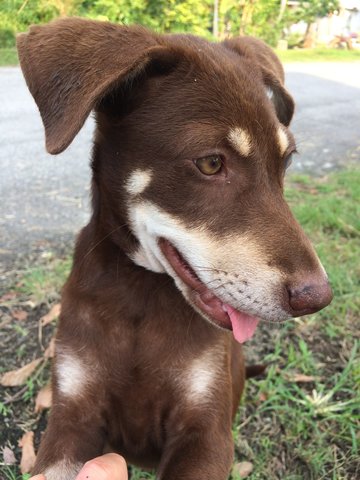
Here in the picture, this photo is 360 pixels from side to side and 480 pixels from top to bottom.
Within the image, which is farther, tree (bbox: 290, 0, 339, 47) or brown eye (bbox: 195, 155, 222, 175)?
tree (bbox: 290, 0, 339, 47)

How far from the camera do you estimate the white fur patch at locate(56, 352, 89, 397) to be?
210 centimetres

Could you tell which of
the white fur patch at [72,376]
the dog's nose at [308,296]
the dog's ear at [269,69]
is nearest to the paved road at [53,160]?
the dog's ear at [269,69]

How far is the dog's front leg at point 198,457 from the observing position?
6.31ft

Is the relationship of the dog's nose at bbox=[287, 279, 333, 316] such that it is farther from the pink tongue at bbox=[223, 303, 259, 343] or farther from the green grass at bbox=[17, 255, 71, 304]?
the green grass at bbox=[17, 255, 71, 304]

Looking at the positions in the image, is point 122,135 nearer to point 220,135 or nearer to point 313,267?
point 220,135

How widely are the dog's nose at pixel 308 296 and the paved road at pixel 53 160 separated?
1610mm

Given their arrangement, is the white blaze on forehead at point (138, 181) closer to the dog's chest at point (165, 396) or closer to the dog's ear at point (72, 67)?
the dog's ear at point (72, 67)

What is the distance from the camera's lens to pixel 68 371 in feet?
6.97

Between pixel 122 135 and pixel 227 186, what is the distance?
412 mm

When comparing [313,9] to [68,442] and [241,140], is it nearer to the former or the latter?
[241,140]

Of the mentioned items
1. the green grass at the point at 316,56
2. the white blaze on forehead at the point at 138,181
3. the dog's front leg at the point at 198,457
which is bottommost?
the green grass at the point at 316,56

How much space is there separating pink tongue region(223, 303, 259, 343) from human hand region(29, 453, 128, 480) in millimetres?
593

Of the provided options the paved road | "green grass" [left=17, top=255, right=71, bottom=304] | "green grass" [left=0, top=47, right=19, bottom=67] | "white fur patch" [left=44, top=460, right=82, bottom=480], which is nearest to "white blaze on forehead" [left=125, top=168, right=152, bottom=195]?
"white fur patch" [left=44, top=460, right=82, bottom=480]

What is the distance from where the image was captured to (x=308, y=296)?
173 cm
